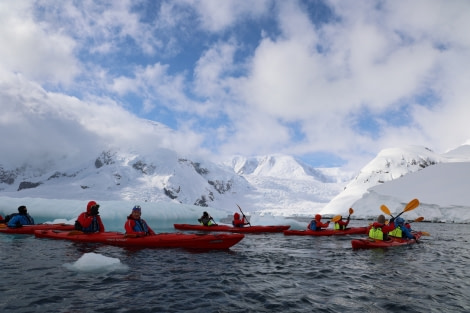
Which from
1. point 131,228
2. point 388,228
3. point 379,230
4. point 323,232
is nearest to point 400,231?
point 388,228

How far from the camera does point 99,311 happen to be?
200 inches

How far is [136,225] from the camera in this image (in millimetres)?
12891

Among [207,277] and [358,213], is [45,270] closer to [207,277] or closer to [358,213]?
[207,277]

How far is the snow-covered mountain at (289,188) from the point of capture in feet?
168

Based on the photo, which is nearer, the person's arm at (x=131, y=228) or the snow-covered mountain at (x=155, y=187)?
the person's arm at (x=131, y=228)

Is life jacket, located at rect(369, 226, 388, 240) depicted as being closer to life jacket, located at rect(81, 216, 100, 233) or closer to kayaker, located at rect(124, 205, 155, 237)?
kayaker, located at rect(124, 205, 155, 237)

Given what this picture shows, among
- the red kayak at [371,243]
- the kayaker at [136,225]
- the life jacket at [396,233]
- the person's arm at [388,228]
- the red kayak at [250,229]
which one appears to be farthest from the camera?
the red kayak at [250,229]

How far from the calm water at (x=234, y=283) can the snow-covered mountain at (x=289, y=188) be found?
29.8m

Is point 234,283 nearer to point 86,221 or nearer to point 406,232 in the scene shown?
point 86,221

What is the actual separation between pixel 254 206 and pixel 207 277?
14646 centimetres

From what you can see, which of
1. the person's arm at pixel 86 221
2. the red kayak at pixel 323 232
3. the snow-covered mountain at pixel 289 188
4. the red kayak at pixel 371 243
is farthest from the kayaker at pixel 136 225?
the snow-covered mountain at pixel 289 188

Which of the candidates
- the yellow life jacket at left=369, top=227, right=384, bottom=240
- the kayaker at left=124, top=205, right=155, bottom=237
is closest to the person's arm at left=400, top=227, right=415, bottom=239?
the yellow life jacket at left=369, top=227, right=384, bottom=240

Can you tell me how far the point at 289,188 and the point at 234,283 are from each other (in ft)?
548

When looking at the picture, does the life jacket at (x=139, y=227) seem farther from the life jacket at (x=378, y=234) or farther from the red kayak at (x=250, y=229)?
the red kayak at (x=250, y=229)
